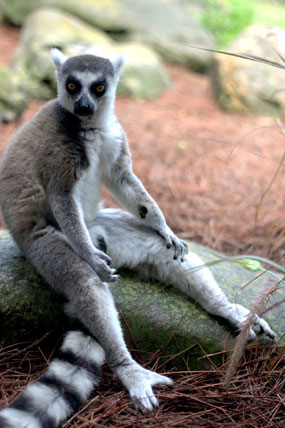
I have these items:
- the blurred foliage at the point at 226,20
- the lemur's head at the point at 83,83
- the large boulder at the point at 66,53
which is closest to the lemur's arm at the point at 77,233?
the lemur's head at the point at 83,83

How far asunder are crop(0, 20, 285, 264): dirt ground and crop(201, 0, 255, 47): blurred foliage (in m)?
6.32

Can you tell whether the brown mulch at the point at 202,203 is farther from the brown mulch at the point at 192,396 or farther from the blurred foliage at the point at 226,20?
the blurred foliage at the point at 226,20

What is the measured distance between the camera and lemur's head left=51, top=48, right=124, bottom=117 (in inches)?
120

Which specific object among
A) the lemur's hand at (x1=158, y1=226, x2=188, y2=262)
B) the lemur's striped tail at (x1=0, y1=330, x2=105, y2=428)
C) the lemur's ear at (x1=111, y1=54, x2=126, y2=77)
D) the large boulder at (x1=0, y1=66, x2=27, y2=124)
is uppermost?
the lemur's ear at (x1=111, y1=54, x2=126, y2=77)

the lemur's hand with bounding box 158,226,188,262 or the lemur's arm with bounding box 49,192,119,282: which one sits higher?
the lemur's arm with bounding box 49,192,119,282

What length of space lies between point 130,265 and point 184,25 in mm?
10836

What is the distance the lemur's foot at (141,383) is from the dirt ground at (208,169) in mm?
1327

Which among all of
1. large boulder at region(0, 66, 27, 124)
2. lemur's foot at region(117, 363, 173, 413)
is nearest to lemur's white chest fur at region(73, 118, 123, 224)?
lemur's foot at region(117, 363, 173, 413)

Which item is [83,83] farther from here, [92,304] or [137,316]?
[137,316]

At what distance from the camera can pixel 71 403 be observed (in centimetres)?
231

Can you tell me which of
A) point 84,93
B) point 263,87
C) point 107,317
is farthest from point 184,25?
point 107,317

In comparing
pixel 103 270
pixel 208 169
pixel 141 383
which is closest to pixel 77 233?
pixel 103 270

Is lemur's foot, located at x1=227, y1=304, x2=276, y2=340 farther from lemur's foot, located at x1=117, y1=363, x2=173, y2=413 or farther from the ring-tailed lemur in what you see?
lemur's foot, located at x1=117, y1=363, x2=173, y2=413

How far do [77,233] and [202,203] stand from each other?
2661 mm
